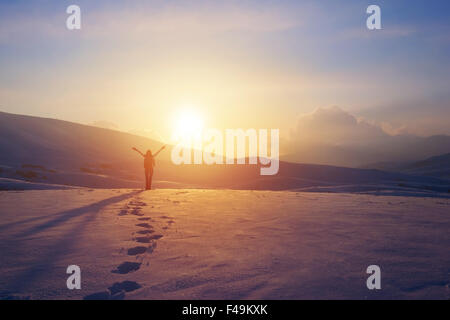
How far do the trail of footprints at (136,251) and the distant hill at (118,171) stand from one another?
38.5 ft

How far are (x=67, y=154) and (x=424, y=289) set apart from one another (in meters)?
43.7

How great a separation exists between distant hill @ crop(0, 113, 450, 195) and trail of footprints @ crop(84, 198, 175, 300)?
462 inches

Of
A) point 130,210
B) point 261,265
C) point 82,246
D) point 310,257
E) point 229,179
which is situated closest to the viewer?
point 261,265

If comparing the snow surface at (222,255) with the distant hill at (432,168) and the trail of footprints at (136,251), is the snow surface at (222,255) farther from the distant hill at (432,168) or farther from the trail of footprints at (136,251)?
the distant hill at (432,168)

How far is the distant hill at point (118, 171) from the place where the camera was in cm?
2427

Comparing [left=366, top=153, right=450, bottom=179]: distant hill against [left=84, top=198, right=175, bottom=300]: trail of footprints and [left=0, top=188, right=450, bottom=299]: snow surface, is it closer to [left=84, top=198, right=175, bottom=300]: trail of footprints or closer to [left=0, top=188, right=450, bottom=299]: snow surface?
[left=0, top=188, right=450, bottom=299]: snow surface

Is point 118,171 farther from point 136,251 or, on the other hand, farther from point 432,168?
point 432,168

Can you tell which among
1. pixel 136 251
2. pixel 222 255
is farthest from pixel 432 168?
pixel 136 251

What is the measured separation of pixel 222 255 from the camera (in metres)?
4.38

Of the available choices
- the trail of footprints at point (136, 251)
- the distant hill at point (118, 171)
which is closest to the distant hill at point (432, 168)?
the distant hill at point (118, 171)

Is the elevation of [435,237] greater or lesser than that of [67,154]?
lesser

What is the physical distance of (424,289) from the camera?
326 cm
